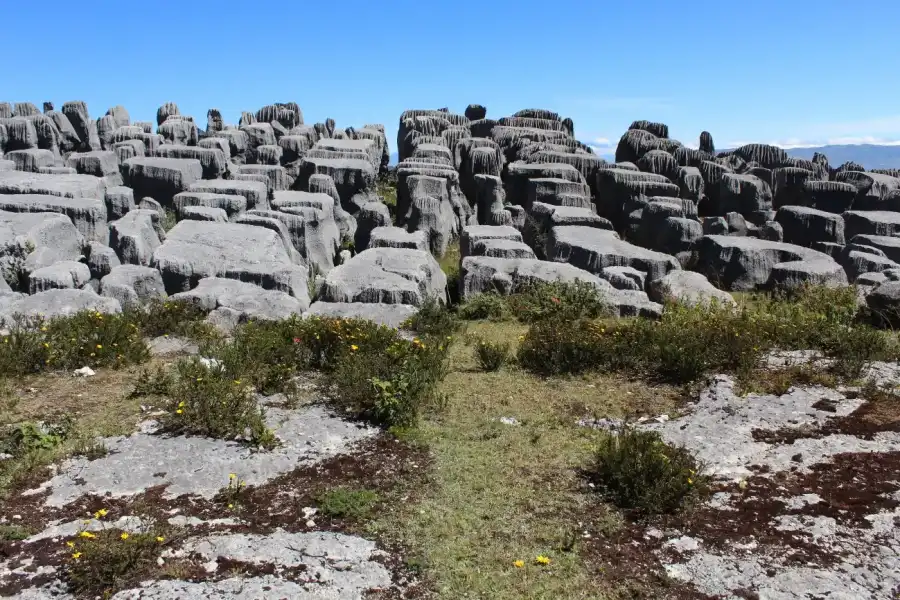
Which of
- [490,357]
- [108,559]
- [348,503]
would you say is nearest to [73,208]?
[490,357]

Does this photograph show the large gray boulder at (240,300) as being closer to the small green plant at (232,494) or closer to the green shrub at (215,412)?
the green shrub at (215,412)

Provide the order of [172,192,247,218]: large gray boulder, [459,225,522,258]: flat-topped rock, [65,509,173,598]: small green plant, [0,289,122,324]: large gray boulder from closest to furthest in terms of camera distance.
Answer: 1. [65,509,173,598]: small green plant
2. [0,289,122,324]: large gray boulder
3. [459,225,522,258]: flat-topped rock
4. [172,192,247,218]: large gray boulder

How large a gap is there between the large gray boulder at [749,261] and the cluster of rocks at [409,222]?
34 mm

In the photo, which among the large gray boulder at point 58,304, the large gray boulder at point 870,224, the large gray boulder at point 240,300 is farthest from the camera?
the large gray boulder at point 870,224

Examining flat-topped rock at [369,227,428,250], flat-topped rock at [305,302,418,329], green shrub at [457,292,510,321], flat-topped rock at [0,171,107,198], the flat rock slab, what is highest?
flat-topped rock at [0,171,107,198]

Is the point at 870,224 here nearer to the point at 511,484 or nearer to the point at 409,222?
the point at 409,222

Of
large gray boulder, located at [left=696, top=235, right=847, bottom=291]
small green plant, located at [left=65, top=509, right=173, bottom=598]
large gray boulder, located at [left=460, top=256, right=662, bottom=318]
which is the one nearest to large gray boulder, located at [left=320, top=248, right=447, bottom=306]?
large gray boulder, located at [left=460, top=256, right=662, bottom=318]

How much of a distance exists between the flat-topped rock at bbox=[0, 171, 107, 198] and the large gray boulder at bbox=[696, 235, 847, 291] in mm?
12951

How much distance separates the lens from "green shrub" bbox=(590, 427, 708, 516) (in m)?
5.92

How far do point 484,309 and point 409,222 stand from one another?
605 centimetres

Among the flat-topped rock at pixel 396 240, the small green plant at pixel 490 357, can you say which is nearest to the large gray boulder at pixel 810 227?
the flat-topped rock at pixel 396 240

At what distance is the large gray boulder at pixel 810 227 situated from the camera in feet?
60.8

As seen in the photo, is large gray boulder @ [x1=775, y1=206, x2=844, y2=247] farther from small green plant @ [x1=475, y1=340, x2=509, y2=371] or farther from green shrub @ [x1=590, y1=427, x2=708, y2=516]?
green shrub @ [x1=590, y1=427, x2=708, y2=516]

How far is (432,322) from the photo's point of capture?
11172 millimetres
